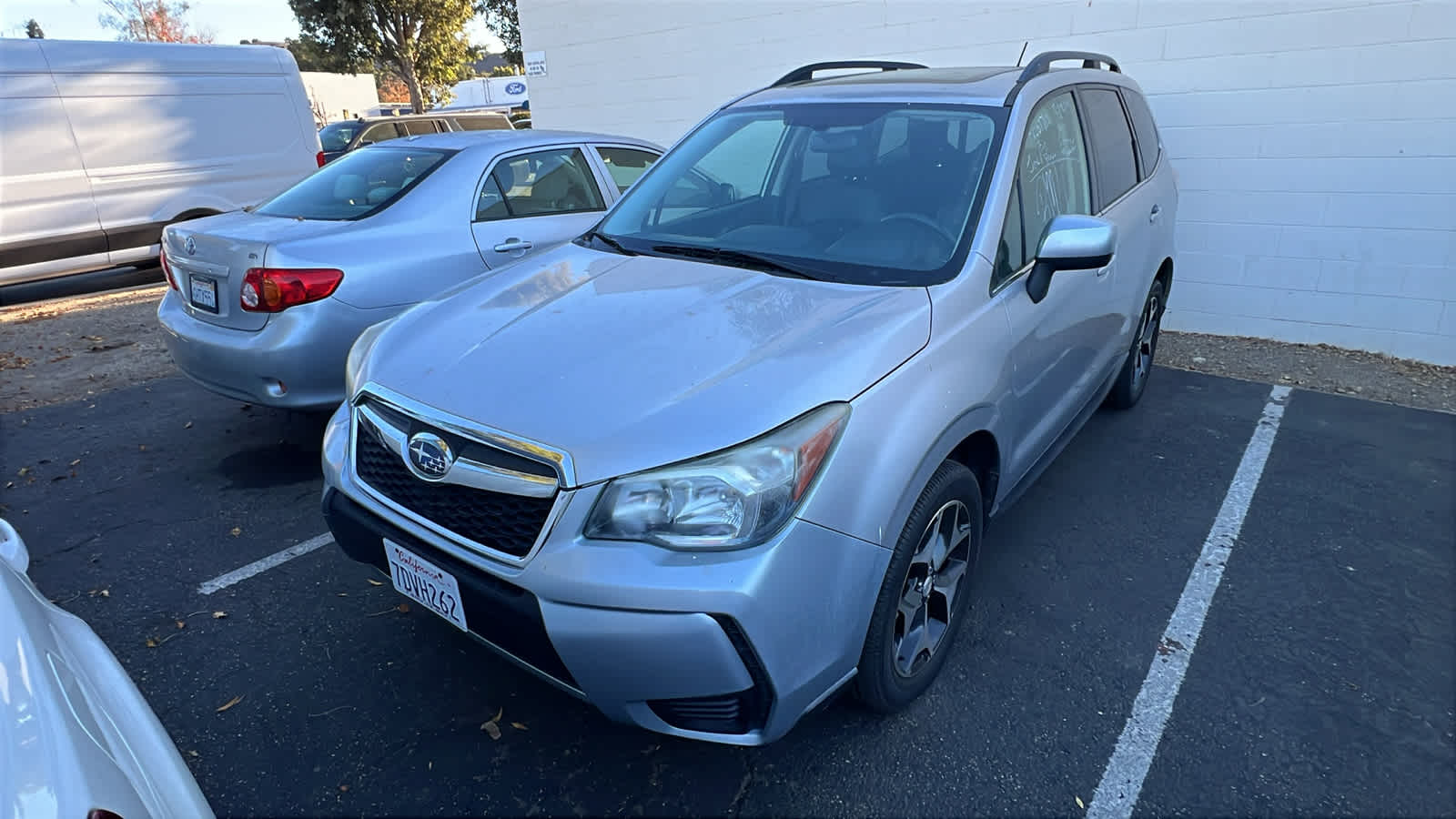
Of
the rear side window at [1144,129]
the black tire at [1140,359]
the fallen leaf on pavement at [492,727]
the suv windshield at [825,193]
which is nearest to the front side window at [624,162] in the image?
the suv windshield at [825,193]

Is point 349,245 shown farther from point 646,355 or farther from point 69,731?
point 69,731

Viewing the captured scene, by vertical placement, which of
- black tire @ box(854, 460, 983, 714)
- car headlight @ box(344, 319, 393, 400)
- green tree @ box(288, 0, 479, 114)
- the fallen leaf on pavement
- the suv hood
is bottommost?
the fallen leaf on pavement

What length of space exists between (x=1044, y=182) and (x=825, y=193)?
817mm

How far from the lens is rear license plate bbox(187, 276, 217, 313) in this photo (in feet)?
13.0

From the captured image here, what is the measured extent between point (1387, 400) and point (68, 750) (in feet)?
20.7

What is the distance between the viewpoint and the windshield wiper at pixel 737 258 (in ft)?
8.58

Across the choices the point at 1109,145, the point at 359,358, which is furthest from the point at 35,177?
the point at 1109,145

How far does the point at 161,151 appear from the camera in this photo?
8758 mm

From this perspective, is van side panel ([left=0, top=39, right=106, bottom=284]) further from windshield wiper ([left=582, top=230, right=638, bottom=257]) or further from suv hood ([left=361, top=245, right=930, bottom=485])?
suv hood ([left=361, top=245, right=930, bottom=485])

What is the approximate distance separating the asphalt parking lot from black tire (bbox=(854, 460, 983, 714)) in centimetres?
16

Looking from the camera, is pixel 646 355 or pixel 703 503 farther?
pixel 646 355

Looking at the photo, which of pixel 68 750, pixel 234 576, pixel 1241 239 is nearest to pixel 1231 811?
pixel 68 750

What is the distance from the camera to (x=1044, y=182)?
305cm

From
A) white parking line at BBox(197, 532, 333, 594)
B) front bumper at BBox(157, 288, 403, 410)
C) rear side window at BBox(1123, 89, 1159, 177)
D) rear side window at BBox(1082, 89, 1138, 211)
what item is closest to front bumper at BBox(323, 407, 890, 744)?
white parking line at BBox(197, 532, 333, 594)
